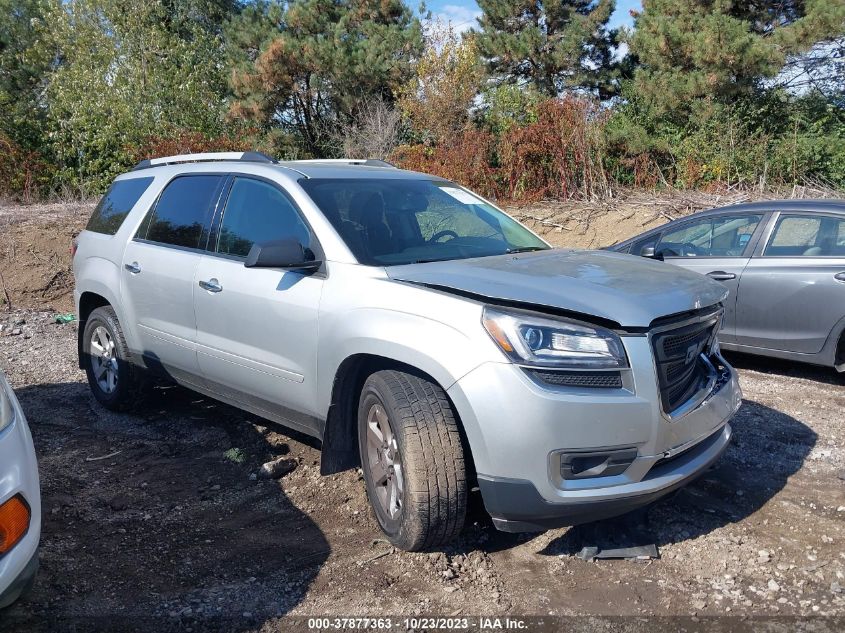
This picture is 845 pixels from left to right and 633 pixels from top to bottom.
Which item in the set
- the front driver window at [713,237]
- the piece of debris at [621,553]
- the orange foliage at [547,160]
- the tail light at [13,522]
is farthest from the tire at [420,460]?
the orange foliage at [547,160]

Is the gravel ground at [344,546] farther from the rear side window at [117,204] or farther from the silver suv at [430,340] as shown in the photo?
the rear side window at [117,204]

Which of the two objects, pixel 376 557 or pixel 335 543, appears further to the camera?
pixel 335 543

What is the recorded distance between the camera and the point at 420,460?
125 inches

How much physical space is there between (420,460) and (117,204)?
388cm

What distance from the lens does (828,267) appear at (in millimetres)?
5941

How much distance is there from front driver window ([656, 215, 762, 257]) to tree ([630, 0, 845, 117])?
1040 cm

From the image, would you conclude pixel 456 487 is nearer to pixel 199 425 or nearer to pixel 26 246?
pixel 199 425

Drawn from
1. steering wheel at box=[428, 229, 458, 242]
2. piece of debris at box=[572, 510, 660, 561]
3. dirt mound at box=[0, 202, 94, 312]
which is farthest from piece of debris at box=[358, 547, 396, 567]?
dirt mound at box=[0, 202, 94, 312]

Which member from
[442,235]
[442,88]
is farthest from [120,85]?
[442,235]

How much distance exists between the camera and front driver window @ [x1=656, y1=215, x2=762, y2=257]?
21.8 ft

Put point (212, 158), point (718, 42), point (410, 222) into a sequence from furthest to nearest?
point (718, 42) → point (212, 158) → point (410, 222)

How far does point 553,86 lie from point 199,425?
19637mm

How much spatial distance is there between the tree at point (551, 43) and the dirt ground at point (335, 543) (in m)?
18.1

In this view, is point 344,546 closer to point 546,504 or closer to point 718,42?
point 546,504
